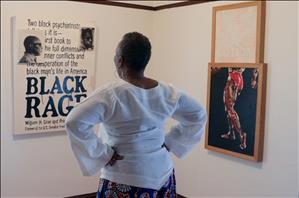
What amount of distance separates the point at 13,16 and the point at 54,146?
970 millimetres

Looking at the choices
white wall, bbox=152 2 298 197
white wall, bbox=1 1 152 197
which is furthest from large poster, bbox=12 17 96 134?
white wall, bbox=152 2 298 197

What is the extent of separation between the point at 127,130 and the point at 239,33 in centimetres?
142

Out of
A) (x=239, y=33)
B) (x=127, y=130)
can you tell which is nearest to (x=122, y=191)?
(x=127, y=130)

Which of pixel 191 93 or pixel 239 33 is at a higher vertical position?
pixel 239 33

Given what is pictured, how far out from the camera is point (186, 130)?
179cm

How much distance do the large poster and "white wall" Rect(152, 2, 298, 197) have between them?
642 mm

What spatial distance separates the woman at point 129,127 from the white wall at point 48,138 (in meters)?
1.43

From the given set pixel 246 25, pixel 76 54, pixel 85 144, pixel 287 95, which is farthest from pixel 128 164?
pixel 76 54

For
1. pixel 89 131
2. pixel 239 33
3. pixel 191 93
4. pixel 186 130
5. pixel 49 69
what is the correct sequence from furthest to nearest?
pixel 191 93
pixel 49 69
pixel 239 33
pixel 186 130
pixel 89 131

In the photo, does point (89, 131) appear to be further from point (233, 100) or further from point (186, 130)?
point (233, 100)

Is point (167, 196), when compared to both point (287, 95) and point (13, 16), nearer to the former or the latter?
point (287, 95)

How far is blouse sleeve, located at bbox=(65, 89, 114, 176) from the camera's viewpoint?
1413 millimetres

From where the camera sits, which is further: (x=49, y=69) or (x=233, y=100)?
(x=49, y=69)

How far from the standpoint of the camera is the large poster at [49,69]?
9.02 ft
